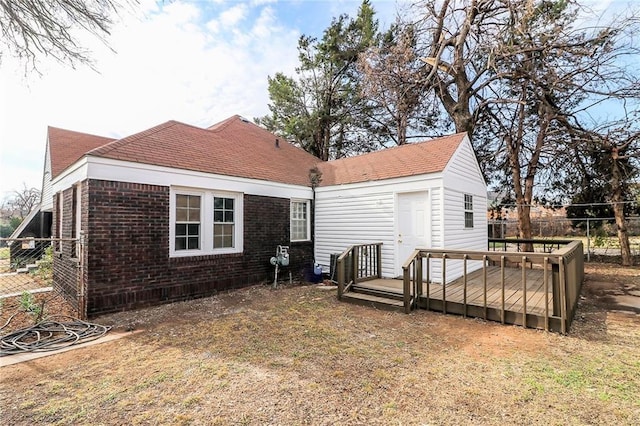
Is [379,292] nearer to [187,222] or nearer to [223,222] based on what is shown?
[223,222]

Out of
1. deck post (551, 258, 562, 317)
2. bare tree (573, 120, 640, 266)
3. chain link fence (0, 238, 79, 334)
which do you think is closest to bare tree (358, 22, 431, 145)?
bare tree (573, 120, 640, 266)

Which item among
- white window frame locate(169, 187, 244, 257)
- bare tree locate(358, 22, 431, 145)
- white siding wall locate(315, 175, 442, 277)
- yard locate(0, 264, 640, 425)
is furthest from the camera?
bare tree locate(358, 22, 431, 145)

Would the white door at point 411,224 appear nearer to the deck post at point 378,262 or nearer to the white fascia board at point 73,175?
the deck post at point 378,262

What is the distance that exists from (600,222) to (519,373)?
60.7 ft

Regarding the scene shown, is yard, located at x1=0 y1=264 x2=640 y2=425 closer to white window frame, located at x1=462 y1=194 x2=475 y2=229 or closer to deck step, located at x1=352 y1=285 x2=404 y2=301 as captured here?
deck step, located at x1=352 y1=285 x2=404 y2=301

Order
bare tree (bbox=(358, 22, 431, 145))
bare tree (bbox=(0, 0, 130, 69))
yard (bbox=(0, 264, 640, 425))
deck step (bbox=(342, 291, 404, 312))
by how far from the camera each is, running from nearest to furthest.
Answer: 1. yard (bbox=(0, 264, 640, 425))
2. bare tree (bbox=(0, 0, 130, 69))
3. deck step (bbox=(342, 291, 404, 312))
4. bare tree (bbox=(358, 22, 431, 145))

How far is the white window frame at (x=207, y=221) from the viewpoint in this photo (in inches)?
281

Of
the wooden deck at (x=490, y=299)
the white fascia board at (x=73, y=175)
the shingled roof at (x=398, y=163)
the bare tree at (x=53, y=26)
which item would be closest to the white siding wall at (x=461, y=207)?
the shingled roof at (x=398, y=163)

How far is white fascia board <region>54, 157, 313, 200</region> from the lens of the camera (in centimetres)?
606

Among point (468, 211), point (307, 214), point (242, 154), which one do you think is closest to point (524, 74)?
point (468, 211)

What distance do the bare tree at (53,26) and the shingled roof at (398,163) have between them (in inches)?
270

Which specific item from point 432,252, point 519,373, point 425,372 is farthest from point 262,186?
point 519,373

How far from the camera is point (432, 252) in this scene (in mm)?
6348

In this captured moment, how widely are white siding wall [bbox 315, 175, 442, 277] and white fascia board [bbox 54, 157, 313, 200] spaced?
1.79m
